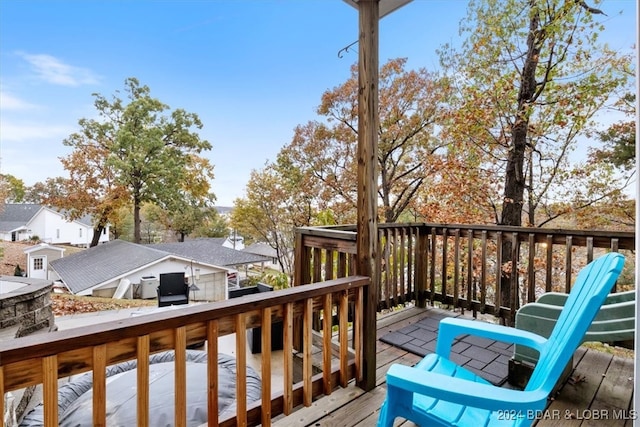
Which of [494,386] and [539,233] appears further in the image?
[539,233]

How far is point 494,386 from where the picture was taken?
1059mm

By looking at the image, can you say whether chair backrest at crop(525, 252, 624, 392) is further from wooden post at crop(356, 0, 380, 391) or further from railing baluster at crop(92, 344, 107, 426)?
railing baluster at crop(92, 344, 107, 426)

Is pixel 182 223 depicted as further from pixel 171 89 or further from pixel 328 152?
pixel 328 152

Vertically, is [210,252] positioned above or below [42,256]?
below

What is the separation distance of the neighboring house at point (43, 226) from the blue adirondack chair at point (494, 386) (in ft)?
23.7

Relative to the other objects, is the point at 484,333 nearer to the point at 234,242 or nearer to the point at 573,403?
the point at 573,403

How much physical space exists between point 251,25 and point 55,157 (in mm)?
5812

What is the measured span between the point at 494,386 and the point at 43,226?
8.92 meters

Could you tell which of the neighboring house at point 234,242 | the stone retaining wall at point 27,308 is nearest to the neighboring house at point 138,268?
the neighboring house at point 234,242

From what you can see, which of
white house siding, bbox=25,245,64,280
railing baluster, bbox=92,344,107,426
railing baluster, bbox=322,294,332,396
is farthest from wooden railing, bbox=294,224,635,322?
white house siding, bbox=25,245,64,280

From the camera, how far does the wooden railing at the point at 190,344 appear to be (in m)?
1.00

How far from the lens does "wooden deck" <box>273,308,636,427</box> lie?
1708mm

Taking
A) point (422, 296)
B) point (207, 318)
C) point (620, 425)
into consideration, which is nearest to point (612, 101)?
point (422, 296)

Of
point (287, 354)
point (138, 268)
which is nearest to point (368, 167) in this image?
point (287, 354)
